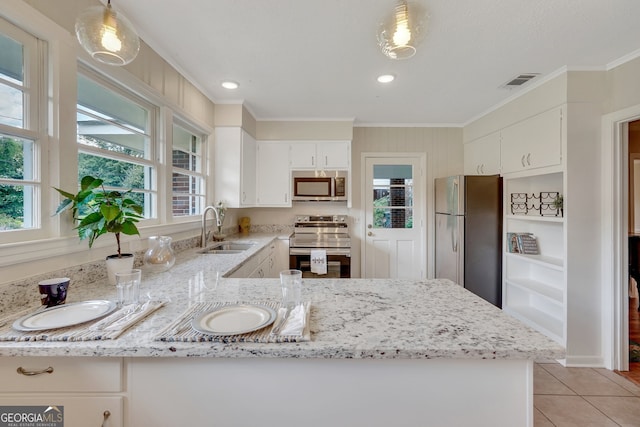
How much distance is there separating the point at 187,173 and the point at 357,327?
2.25 metres

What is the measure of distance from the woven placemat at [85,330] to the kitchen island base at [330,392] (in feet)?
0.42

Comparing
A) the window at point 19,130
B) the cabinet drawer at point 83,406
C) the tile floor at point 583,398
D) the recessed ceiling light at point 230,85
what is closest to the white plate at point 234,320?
the cabinet drawer at point 83,406

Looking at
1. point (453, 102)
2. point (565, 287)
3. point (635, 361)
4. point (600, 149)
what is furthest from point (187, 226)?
point (635, 361)

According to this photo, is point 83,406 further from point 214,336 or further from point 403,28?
point 403,28

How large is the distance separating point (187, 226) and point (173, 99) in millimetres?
1069

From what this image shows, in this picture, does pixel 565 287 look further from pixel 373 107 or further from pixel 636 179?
pixel 636 179

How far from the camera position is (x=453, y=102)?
118 inches

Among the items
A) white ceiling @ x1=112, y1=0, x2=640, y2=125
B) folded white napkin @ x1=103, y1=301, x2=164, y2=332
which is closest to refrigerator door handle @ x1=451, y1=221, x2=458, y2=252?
white ceiling @ x1=112, y1=0, x2=640, y2=125

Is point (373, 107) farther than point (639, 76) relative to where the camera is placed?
Yes

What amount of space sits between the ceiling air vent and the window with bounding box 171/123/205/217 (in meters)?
3.06

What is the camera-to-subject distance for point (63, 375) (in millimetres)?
829

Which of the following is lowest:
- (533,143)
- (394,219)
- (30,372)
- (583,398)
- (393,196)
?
(583,398)

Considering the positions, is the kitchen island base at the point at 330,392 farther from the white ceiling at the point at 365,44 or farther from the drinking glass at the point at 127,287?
the white ceiling at the point at 365,44

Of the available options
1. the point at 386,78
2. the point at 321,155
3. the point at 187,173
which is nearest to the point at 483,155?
the point at 386,78
